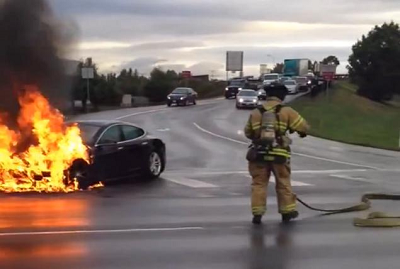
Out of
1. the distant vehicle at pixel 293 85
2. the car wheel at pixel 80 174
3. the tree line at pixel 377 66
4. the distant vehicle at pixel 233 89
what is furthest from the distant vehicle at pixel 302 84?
the car wheel at pixel 80 174

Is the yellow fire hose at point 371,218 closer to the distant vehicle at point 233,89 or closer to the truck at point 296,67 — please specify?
the distant vehicle at point 233,89

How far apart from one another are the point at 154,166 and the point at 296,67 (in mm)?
76166

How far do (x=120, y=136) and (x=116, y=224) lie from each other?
5.89 meters

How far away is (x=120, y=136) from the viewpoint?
52.3 ft

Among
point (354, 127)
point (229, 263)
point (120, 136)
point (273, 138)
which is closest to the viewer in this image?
point (229, 263)

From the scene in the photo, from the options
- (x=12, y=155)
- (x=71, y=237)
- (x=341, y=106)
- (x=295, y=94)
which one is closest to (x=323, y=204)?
(x=71, y=237)

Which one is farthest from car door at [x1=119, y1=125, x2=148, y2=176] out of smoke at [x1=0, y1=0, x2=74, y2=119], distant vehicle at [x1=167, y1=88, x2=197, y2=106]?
distant vehicle at [x1=167, y1=88, x2=197, y2=106]

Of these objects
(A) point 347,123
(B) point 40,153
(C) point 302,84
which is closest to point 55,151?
(B) point 40,153

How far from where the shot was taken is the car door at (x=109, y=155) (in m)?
15.0

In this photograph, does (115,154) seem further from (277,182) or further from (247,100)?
(247,100)

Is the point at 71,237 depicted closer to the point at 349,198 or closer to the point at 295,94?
the point at 349,198

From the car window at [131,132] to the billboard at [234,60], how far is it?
91053mm

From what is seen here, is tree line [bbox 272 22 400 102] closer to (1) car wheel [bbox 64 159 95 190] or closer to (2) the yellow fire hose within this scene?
(1) car wheel [bbox 64 159 95 190]

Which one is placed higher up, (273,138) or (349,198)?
(273,138)
